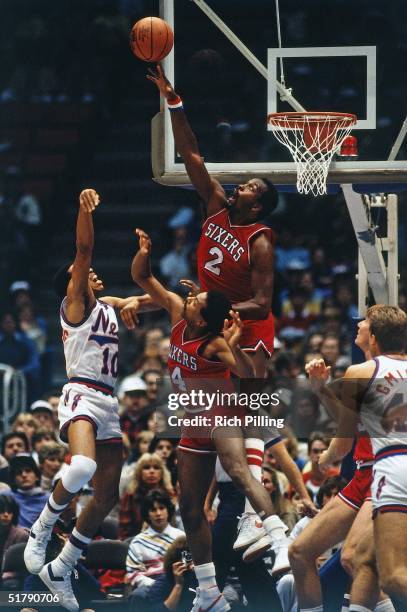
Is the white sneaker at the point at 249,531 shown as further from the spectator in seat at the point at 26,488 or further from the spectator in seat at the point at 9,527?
the spectator in seat at the point at 26,488

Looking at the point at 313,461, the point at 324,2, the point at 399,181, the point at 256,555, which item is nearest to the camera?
the point at 256,555

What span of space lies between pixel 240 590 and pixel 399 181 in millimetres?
3415

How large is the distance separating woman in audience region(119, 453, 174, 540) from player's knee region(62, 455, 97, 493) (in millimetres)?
2426

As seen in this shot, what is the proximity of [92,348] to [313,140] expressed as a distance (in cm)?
229

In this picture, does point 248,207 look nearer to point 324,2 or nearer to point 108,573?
point 108,573

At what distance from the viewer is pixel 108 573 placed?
Answer: 12.8m

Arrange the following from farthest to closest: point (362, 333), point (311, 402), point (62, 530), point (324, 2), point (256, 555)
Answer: point (324, 2), point (311, 402), point (62, 530), point (256, 555), point (362, 333)

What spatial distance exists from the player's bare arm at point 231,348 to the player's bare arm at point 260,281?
17 cm

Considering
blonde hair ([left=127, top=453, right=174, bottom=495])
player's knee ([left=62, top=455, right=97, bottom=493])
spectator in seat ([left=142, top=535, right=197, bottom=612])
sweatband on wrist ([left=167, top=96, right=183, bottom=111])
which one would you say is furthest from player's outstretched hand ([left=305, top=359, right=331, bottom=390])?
blonde hair ([left=127, top=453, right=174, bottom=495])

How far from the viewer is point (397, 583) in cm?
915

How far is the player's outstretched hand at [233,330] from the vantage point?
10.7 m

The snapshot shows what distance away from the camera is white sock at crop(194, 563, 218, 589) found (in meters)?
10.9

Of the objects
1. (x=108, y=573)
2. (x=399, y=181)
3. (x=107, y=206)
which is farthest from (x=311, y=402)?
(x=107, y=206)

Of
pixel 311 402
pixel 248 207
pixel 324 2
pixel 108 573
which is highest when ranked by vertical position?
pixel 324 2
